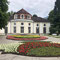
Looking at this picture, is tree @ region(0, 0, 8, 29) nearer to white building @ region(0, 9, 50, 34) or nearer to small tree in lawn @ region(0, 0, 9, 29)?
small tree in lawn @ region(0, 0, 9, 29)

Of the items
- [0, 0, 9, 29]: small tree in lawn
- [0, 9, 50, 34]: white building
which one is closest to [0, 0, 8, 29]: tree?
[0, 0, 9, 29]: small tree in lawn

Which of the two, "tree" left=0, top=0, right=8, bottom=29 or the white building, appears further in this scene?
the white building

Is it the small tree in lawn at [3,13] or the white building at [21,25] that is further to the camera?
the white building at [21,25]

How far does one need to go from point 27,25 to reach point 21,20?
354 cm

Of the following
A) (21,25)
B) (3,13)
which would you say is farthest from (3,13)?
(21,25)

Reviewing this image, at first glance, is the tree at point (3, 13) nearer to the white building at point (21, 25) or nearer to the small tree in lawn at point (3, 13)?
the small tree in lawn at point (3, 13)

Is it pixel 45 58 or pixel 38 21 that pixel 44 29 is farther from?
pixel 45 58

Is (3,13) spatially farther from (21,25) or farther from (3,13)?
(21,25)

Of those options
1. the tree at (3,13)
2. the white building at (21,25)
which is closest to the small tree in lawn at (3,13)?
the tree at (3,13)

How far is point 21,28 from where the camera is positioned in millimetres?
44719

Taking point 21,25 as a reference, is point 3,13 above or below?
above

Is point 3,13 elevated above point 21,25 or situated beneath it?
elevated above

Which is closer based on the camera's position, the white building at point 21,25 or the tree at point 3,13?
the tree at point 3,13

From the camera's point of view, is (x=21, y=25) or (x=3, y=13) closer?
(x=3, y=13)
